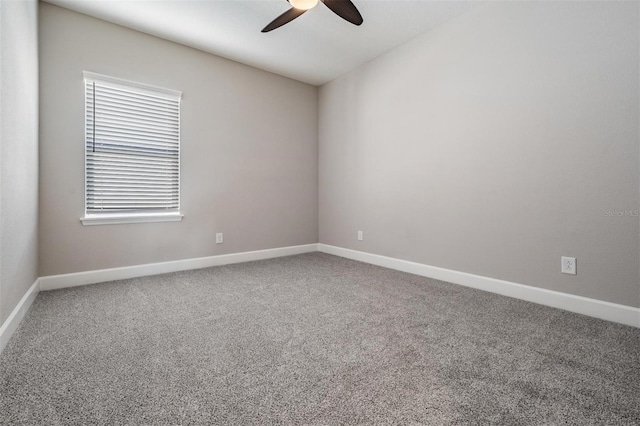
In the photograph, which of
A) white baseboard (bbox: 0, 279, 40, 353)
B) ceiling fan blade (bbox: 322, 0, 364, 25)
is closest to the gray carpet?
white baseboard (bbox: 0, 279, 40, 353)

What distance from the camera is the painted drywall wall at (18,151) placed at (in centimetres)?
162

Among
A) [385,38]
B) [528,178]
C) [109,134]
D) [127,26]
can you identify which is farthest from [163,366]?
[385,38]

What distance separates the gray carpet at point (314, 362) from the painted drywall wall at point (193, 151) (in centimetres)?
71

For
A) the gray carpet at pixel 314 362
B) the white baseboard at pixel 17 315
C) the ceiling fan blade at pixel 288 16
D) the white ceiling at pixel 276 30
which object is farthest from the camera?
the white ceiling at pixel 276 30

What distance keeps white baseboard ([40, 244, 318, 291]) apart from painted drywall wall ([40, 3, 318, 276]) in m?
0.06

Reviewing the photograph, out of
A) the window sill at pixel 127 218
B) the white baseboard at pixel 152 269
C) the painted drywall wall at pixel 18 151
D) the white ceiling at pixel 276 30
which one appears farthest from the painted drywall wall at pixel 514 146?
the painted drywall wall at pixel 18 151

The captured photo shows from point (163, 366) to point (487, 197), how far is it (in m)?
2.70

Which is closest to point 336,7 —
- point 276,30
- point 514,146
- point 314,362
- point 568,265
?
point 276,30

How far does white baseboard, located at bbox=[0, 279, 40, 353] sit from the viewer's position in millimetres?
1598

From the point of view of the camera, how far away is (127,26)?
117 inches

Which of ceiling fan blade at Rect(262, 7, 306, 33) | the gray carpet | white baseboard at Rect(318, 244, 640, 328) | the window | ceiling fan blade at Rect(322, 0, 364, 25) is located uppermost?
ceiling fan blade at Rect(262, 7, 306, 33)

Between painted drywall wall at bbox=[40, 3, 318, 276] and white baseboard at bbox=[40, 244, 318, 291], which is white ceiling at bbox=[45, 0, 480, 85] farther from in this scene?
white baseboard at bbox=[40, 244, 318, 291]

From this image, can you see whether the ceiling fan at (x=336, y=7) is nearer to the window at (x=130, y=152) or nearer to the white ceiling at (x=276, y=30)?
the white ceiling at (x=276, y=30)

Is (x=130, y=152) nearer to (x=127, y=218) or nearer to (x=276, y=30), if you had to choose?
(x=127, y=218)
